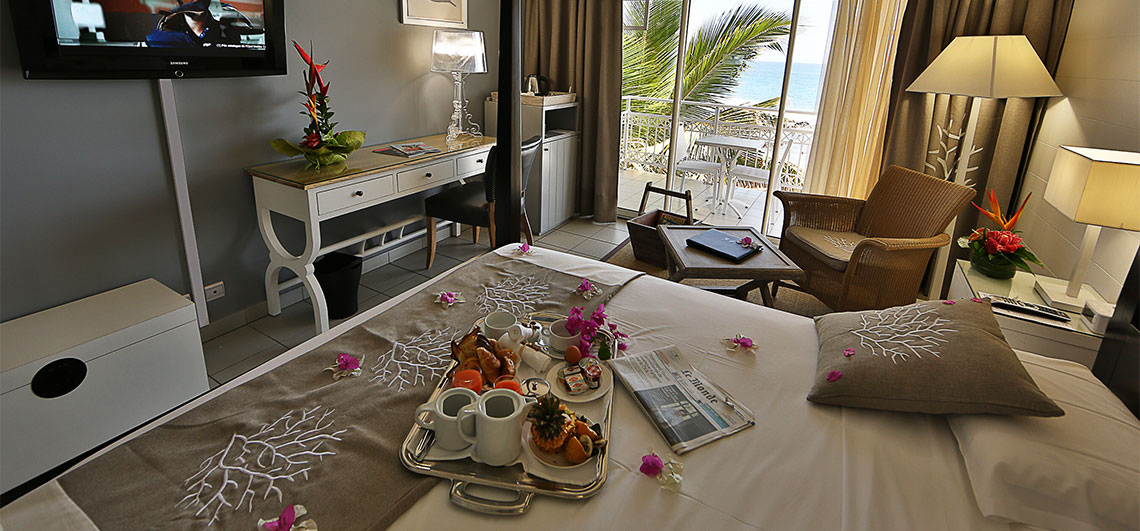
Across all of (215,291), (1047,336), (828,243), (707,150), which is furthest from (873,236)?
(215,291)

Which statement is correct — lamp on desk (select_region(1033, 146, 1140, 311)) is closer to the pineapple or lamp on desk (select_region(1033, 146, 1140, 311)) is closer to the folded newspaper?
the folded newspaper

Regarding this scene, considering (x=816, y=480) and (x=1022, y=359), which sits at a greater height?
(x=1022, y=359)

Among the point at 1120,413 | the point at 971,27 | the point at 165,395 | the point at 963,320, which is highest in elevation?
the point at 971,27

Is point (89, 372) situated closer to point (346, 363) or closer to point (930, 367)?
point (346, 363)

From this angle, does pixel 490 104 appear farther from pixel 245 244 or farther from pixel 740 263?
pixel 740 263

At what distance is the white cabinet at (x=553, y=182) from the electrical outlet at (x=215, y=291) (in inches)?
85.5

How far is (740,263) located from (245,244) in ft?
8.22

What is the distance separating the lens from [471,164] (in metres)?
3.54

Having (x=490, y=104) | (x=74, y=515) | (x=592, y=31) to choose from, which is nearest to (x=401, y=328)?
(x=74, y=515)

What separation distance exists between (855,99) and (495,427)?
3473 millimetres

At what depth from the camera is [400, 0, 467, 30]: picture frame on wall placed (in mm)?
3436

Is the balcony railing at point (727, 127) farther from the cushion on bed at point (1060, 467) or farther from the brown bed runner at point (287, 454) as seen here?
the brown bed runner at point (287, 454)

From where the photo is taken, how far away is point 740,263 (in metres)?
2.76

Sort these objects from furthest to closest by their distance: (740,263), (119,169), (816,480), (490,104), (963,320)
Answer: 1. (490,104)
2. (740,263)
3. (119,169)
4. (963,320)
5. (816,480)
